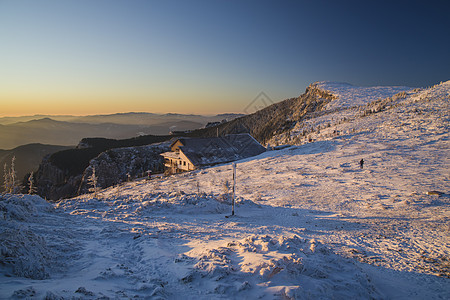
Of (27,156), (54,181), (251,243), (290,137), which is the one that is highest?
(290,137)

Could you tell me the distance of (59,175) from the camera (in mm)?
59781

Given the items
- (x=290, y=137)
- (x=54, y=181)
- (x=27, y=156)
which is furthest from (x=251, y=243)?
(x=27, y=156)

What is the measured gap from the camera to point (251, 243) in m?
7.87

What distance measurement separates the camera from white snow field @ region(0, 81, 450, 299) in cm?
514

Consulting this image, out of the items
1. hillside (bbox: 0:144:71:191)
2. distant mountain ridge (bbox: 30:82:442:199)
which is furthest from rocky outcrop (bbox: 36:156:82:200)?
hillside (bbox: 0:144:71:191)

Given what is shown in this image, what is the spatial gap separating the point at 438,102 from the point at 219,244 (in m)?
51.9

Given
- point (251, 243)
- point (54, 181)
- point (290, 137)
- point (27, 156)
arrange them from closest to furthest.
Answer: point (251, 243) → point (290, 137) → point (54, 181) → point (27, 156)

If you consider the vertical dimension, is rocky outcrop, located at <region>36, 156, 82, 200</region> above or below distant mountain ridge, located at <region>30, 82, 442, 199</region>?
below

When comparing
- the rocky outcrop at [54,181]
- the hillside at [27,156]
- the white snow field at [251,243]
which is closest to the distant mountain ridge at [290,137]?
the rocky outcrop at [54,181]

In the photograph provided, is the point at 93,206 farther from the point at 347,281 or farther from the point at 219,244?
the point at 347,281

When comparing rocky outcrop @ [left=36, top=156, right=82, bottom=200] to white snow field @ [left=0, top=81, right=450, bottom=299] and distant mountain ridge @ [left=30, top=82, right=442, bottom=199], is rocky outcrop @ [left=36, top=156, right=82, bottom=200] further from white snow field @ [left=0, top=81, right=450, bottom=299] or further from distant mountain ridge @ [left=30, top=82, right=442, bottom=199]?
white snow field @ [left=0, top=81, right=450, bottom=299]

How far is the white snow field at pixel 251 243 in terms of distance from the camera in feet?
16.9

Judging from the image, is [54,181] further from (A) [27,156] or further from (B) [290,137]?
(A) [27,156]

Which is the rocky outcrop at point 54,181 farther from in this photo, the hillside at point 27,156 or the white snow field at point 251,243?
the hillside at point 27,156
